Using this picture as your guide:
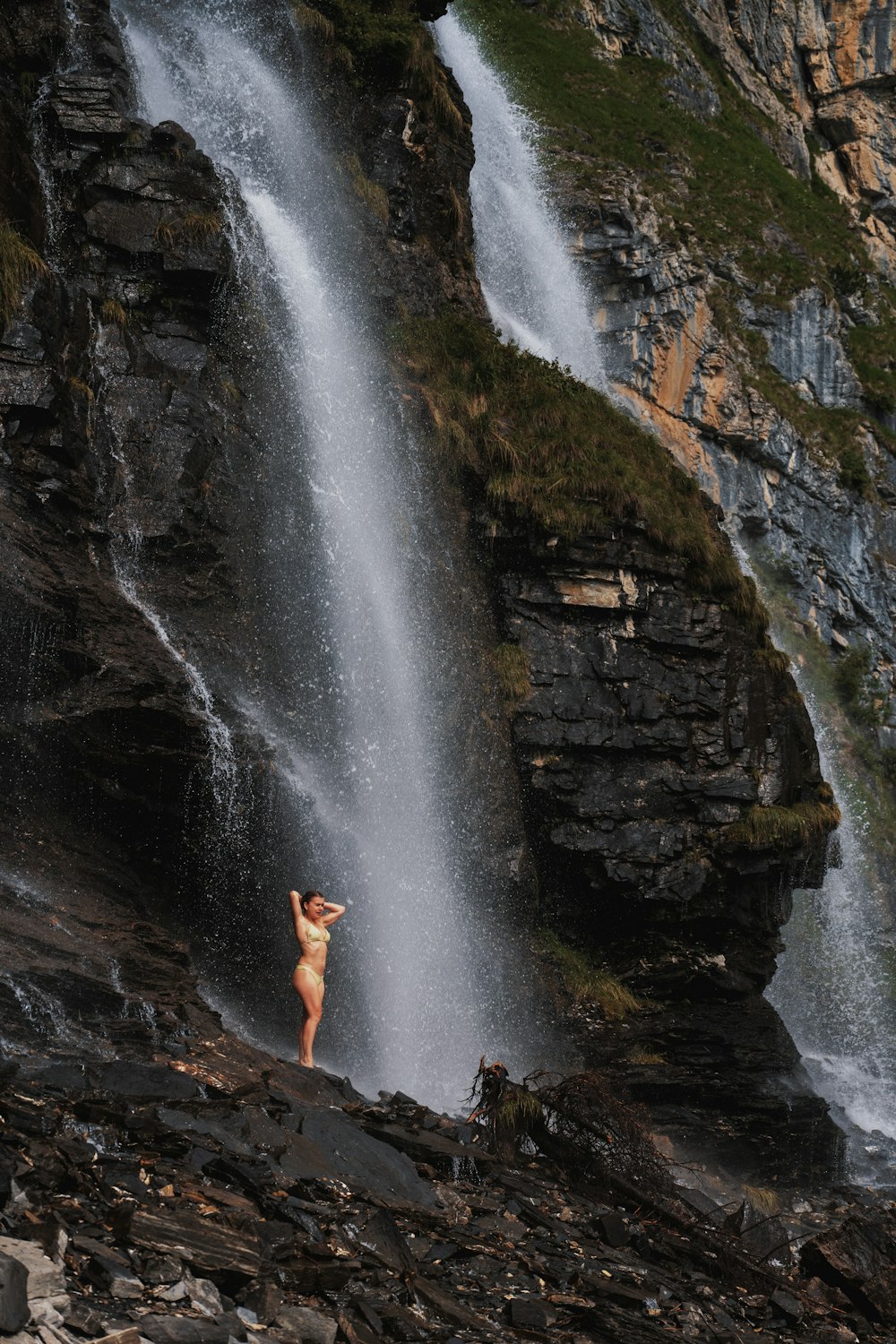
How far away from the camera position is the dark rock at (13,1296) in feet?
14.1

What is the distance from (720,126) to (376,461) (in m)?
26.6

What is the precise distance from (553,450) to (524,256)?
11.3 m

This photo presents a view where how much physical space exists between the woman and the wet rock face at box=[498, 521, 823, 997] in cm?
454

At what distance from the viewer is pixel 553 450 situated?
17.8m

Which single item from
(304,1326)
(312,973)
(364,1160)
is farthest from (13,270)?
(304,1326)

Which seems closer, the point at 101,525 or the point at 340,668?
the point at 101,525

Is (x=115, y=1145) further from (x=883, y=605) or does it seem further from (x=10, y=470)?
(x=883, y=605)

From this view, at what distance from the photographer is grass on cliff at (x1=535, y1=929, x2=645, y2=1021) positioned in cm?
1511

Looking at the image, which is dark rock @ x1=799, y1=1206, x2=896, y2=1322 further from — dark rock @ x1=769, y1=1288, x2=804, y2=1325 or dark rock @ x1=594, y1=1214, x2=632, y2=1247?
dark rock @ x1=594, y1=1214, x2=632, y2=1247

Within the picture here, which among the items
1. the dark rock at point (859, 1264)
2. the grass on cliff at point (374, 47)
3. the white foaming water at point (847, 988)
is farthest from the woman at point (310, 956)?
the grass on cliff at point (374, 47)

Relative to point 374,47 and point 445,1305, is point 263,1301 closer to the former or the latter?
point 445,1305

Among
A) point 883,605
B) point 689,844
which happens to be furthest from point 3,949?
point 883,605

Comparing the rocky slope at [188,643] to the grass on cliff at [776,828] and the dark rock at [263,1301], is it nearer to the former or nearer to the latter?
the grass on cliff at [776,828]

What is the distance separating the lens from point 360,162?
2039cm
